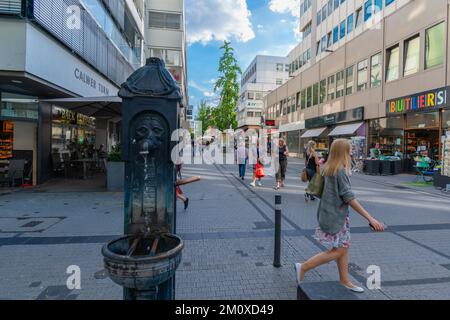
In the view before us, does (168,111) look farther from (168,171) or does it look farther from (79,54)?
(79,54)

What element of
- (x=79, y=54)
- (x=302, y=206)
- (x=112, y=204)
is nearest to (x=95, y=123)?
(x=79, y=54)

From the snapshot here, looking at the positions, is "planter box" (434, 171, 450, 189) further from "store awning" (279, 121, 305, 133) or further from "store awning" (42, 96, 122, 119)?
"store awning" (279, 121, 305, 133)

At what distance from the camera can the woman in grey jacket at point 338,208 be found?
3.37 meters

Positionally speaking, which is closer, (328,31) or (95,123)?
(95,123)

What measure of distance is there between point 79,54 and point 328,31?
27893mm

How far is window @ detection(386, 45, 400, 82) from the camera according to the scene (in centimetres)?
1856

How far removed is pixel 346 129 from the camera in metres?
23.5

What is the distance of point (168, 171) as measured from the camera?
10.5 ft

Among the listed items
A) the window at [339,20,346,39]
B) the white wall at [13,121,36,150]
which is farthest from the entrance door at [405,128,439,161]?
the white wall at [13,121,36,150]

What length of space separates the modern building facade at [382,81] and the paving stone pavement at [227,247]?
8039 mm

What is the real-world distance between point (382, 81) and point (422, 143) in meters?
4.95

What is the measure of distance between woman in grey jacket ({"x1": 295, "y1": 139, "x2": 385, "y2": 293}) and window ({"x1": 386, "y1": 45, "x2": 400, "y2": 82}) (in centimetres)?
1828

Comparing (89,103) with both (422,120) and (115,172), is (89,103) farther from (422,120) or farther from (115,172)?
(422,120)

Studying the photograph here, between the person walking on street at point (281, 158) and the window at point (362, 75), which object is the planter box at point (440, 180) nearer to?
the person walking on street at point (281, 158)
